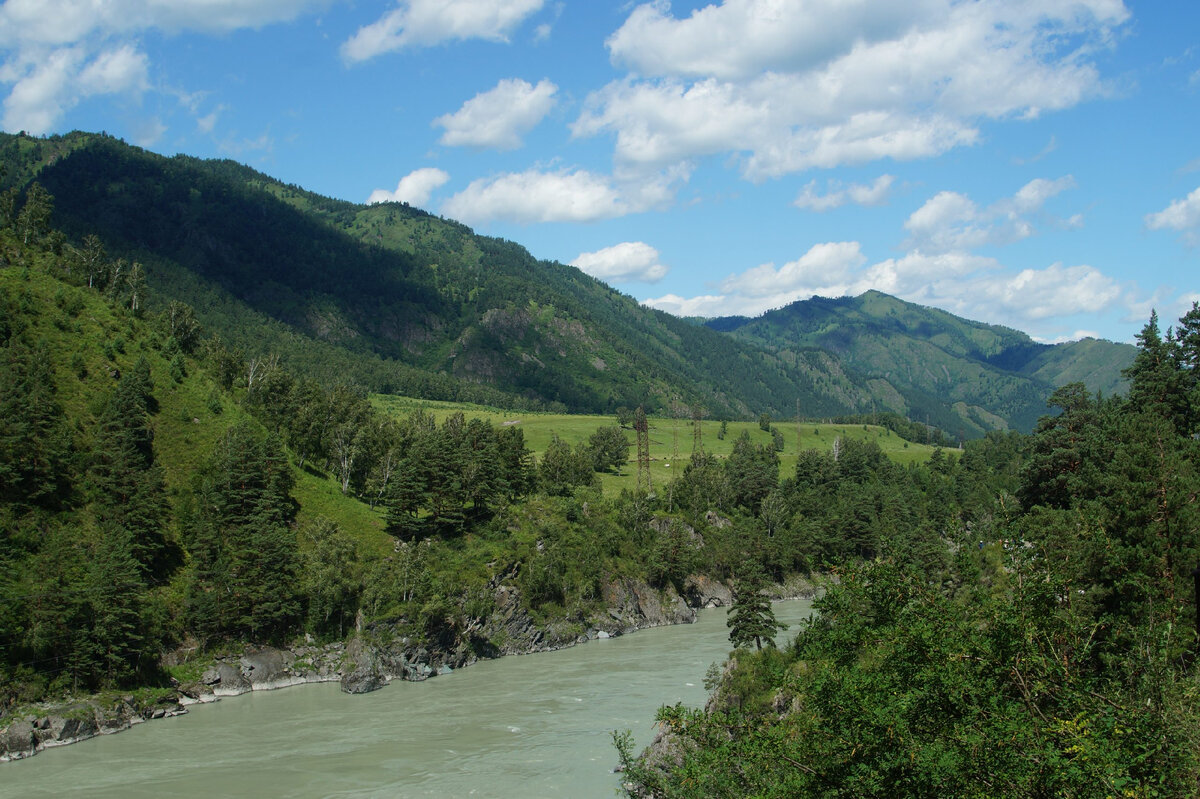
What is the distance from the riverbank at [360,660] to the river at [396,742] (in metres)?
1.41

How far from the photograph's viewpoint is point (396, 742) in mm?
55531

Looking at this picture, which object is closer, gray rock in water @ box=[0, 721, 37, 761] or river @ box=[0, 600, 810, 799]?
river @ box=[0, 600, 810, 799]

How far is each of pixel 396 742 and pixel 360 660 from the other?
1959 centimetres

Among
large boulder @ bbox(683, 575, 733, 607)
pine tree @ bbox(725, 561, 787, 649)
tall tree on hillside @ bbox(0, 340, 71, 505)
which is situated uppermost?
tall tree on hillside @ bbox(0, 340, 71, 505)

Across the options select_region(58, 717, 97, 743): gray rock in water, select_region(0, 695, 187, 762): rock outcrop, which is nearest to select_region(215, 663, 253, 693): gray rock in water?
select_region(0, 695, 187, 762): rock outcrop

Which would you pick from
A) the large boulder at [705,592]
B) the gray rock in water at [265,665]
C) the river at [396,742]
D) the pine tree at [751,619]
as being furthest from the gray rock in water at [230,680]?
the large boulder at [705,592]

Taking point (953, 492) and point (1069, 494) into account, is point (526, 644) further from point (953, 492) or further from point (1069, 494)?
point (953, 492)

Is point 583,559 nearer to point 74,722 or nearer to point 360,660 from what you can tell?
point 360,660

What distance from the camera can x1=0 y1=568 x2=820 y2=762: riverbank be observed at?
54.6m

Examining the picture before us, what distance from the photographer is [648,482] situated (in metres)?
135

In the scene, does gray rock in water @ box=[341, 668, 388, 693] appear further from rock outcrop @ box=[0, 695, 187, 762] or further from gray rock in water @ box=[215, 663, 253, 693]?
rock outcrop @ box=[0, 695, 187, 762]

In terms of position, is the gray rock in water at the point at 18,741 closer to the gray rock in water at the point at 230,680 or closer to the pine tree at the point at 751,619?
the gray rock in water at the point at 230,680

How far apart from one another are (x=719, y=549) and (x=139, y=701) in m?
79.1

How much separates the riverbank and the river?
1.41 metres
